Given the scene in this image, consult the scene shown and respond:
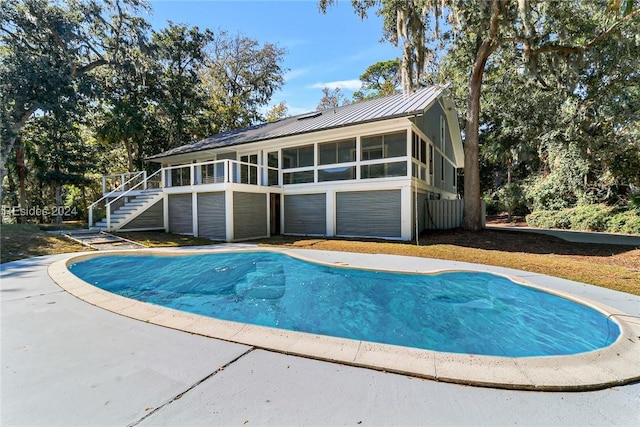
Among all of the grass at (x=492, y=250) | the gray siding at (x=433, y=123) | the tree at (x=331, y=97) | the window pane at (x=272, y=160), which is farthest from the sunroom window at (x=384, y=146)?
the tree at (x=331, y=97)

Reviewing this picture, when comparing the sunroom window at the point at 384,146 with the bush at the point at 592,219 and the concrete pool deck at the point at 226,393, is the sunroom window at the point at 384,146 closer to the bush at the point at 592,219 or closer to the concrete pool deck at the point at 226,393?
the concrete pool deck at the point at 226,393

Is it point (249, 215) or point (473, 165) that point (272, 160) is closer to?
point (249, 215)

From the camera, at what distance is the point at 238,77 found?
27.8m

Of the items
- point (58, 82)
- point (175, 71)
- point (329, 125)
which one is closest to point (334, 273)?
point (329, 125)

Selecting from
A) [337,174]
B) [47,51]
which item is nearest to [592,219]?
[337,174]

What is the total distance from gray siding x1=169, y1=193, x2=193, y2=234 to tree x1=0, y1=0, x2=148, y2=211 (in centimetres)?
760

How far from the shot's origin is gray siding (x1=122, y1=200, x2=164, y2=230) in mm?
13586

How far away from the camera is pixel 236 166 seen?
533 inches

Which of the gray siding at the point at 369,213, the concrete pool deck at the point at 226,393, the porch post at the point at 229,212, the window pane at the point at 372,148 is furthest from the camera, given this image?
the window pane at the point at 372,148

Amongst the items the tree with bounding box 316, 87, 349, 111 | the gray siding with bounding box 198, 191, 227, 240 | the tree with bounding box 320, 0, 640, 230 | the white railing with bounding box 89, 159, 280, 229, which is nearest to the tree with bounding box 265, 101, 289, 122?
the tree with bounding box 316, 87, 349, 111

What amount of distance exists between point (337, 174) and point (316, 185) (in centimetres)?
115

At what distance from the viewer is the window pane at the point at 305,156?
13819 millimetres

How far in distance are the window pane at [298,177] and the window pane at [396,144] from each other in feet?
12.4

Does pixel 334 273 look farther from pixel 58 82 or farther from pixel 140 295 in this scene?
pixel 58 82
